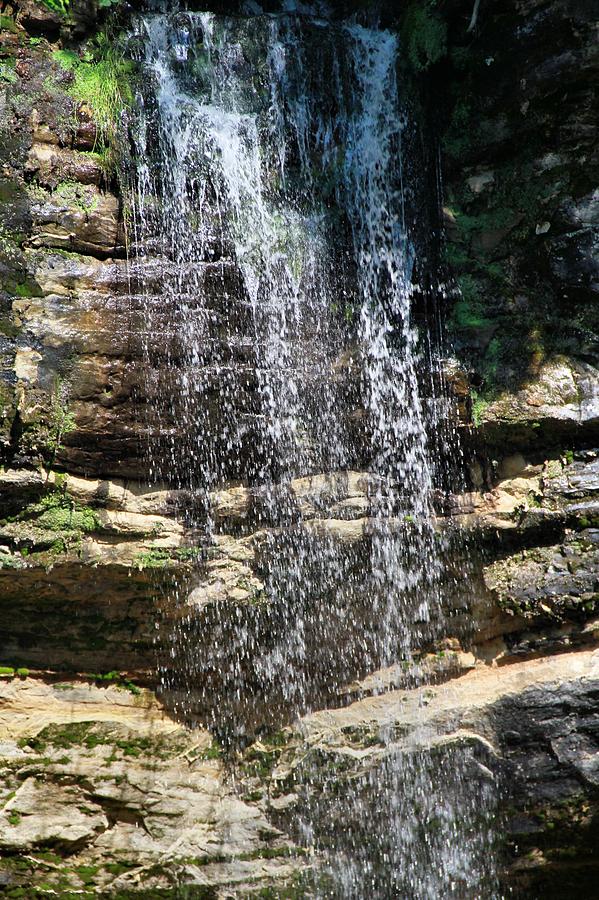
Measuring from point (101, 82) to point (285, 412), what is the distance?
85.7 inches

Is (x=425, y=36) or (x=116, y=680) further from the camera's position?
(x=425, y=36)

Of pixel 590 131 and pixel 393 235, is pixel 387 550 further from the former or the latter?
pixel 590 131

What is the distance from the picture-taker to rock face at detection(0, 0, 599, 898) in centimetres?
396

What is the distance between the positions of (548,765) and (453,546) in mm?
1223

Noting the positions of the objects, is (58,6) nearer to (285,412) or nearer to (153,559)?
(285,412)

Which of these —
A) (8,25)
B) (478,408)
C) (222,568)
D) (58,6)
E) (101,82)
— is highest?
(58,6)

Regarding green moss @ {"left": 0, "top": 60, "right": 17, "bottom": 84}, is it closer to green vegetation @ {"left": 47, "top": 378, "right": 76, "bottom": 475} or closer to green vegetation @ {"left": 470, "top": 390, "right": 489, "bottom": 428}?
green vegetation @ {"left": 47, "top": 378, "right": 76, "bottom": 475}

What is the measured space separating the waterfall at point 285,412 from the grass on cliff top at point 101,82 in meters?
0.14

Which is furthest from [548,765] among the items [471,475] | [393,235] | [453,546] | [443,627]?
[393,235]

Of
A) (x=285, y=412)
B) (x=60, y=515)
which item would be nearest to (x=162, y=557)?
(x=60, y=515)

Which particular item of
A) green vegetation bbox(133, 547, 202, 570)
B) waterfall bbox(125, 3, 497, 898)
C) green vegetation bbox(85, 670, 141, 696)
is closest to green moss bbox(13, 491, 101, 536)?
green vegetation bbox(133, 547, 202, 570)

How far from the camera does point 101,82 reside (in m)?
4.46

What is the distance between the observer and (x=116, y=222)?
14.3 feet

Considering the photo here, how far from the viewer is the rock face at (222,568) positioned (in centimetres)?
396
